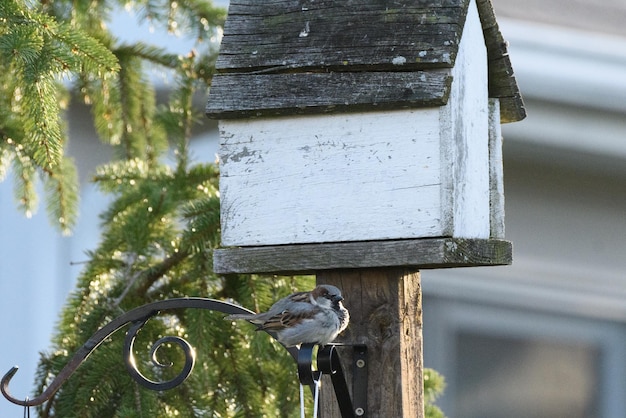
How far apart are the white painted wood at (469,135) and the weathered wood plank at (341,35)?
7cm

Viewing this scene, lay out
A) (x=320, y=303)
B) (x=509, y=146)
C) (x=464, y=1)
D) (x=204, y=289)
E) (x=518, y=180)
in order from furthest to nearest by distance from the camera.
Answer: (x=518, y=180) < (x=509, y=146) < (x=204, y=289) < (x=464, y=1) < (x=320, y=303)

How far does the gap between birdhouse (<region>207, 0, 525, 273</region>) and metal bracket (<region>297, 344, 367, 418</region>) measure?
15 centimetres

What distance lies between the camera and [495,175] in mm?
1687

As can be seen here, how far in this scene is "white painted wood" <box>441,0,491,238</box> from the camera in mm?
1404

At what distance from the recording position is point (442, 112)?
1.39m

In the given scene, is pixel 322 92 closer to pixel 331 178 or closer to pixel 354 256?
pixel 331 178

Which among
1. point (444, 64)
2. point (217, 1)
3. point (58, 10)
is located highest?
point (217, 1)

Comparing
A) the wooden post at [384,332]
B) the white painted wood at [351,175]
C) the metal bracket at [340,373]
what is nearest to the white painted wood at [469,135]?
the white painted wood at [351,175]

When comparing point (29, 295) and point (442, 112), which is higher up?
point (442, 112)

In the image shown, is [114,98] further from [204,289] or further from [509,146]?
[509,146]

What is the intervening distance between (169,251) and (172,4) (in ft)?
2.07

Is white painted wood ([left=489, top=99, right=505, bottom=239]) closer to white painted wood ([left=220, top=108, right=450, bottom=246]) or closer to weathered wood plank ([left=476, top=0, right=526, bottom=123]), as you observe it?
weathered wood plank ([left=476, top=0, right=526, bottom=123])

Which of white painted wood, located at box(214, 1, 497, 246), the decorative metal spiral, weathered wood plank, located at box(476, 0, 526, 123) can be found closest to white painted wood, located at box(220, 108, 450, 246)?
white painted wood, located at box(214, 1, 497, 246)

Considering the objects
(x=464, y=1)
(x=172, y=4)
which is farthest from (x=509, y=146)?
(x=464, y=1)
